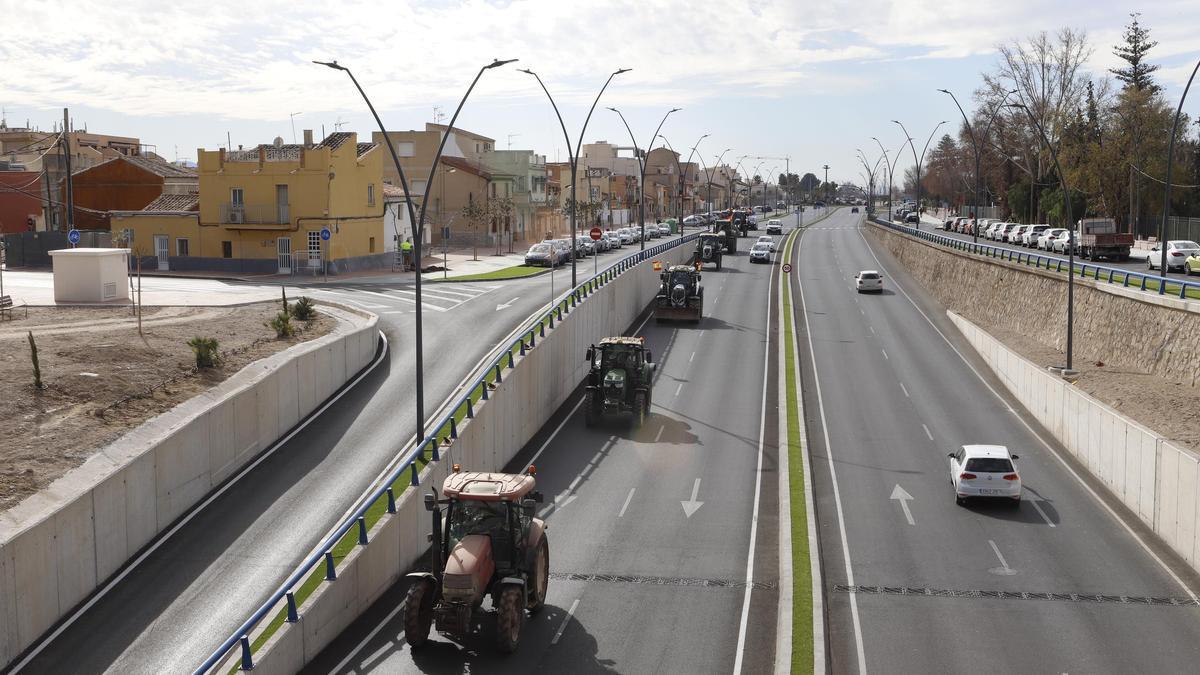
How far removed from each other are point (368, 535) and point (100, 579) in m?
5.90

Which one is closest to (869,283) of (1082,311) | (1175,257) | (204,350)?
(1175,257)

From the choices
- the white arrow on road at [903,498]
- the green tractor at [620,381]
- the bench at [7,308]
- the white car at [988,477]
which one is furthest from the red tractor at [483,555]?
the bench at [7,308]

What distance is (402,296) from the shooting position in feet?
173

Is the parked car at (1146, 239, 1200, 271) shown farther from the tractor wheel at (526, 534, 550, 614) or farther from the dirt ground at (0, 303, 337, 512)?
the tractor wheel at (526, 534, 550, 614)

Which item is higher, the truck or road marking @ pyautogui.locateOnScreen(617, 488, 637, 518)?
the truck

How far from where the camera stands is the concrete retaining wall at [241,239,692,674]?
1845 cm

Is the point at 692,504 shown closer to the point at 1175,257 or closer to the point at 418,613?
the point at 418,613

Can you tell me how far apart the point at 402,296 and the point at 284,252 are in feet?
46.3

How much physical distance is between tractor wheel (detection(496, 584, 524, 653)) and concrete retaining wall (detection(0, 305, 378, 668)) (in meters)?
8.76

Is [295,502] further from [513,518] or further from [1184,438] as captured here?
[1184,438]

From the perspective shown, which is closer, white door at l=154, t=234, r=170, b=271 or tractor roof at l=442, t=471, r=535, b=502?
tractor roof at l=442, t=471, r=535, b=502

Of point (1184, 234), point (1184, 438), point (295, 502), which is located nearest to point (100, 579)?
point (295, 502)

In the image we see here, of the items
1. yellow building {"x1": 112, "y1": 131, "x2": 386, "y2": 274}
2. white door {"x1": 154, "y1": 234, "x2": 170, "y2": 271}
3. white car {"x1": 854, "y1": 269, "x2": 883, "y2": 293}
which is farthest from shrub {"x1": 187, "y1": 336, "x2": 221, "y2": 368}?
white car {"x1": 854, "y1": 269, "x2": 883, "y2": 293}

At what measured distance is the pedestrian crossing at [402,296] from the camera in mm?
48625
